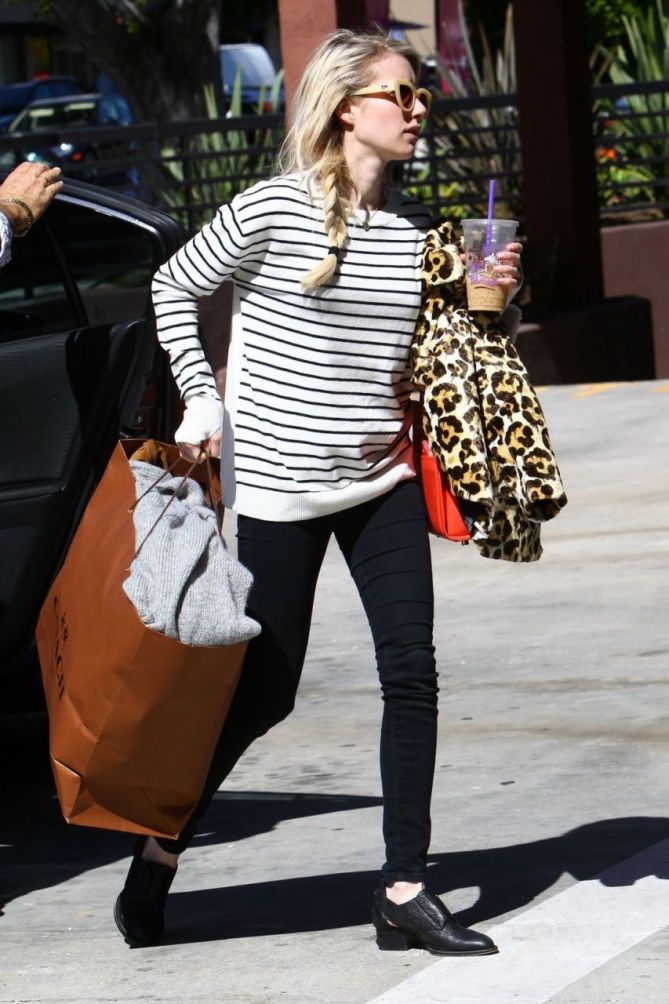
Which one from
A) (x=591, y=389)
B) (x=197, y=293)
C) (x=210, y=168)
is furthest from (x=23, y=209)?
(x=210, y=168)

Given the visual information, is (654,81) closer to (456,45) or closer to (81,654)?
(456,45)

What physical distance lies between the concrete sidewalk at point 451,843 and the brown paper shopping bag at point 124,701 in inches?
14.9

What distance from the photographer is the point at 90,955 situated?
4125 millimetres

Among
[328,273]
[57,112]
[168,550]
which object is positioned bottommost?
[57,112]

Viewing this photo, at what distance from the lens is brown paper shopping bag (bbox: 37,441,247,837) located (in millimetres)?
3740

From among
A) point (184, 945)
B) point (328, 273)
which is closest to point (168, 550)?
point (328, 273)

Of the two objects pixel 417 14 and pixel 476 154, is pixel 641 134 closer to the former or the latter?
pixel 476 154

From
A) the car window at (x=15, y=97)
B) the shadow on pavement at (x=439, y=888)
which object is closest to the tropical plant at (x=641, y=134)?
the shadow on pavement at (x=439, y=888)

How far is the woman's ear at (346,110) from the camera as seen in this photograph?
4.02m

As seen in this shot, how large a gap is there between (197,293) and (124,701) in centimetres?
87

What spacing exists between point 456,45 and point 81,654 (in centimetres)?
1684

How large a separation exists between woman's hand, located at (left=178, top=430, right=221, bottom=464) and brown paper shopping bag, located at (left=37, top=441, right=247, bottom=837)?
0.13m

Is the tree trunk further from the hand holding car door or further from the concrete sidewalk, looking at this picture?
the hand holding car door

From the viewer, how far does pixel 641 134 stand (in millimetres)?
16406
